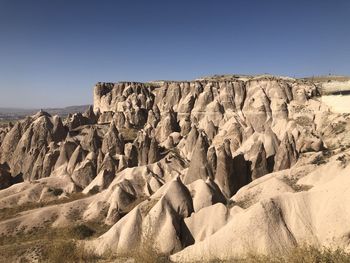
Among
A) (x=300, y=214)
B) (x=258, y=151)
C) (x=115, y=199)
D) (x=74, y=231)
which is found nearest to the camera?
(x=300, y=214)

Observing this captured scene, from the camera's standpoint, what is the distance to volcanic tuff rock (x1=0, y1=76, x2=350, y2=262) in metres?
20.1

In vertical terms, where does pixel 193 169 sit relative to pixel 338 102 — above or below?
below

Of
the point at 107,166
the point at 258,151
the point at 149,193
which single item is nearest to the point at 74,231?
the point at 149,193

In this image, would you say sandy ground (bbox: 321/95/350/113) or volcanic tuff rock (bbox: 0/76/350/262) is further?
sandy ground (bbox: 321/95/350/113)

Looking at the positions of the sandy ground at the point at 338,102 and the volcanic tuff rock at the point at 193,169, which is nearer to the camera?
the volcanic tuff rock at the point at 193,169

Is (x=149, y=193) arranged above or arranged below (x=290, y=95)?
below

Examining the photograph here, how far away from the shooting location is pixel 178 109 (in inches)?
3250

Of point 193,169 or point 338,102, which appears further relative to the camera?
point 338,102

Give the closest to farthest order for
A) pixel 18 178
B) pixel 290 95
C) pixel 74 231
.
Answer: pixel 74 231 < pixel 18 178 < pixel 290 95

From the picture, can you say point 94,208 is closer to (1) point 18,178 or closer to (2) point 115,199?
(2) point 115,199

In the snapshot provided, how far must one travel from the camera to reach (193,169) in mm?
39719

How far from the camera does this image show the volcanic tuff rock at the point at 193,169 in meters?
20.1

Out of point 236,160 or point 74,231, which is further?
point 236,160

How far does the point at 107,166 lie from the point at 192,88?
42.0 metres
